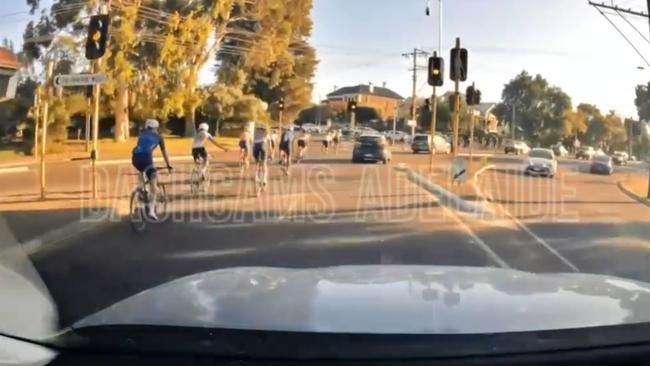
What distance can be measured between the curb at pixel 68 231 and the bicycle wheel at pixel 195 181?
2.35 ft

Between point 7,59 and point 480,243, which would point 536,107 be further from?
point 7,59

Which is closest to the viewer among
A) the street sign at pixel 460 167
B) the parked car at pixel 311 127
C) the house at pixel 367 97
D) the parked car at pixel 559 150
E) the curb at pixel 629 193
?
the house at pixel 367 97

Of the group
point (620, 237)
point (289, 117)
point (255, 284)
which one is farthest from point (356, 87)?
point (620, 237)

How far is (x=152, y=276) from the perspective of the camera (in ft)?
17.6

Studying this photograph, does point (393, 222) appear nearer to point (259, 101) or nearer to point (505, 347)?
point (259, 101)

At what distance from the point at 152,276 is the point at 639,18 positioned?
12.8ft

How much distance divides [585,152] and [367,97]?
2.64m

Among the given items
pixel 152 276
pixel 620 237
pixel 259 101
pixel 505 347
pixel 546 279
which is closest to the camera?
pixel 505 347

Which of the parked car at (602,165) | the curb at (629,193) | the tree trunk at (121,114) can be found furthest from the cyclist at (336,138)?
the curb at (629,193)

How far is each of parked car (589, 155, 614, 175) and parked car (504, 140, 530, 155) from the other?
66 centimetres

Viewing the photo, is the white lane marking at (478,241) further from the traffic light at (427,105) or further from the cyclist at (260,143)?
the cyclist at (260,143)

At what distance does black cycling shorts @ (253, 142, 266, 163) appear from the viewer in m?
5.57

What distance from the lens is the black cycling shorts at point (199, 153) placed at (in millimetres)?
5846

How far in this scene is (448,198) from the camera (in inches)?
342
